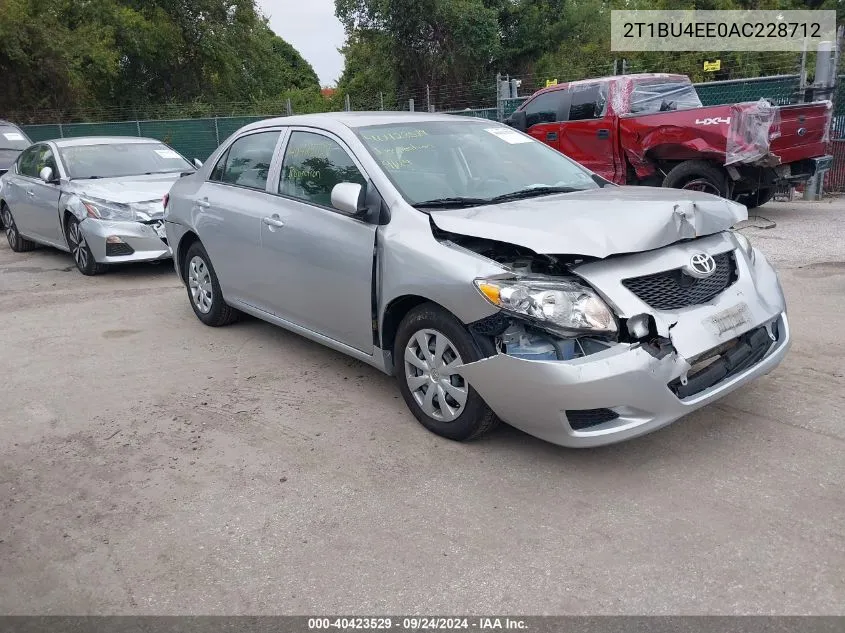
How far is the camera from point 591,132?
10.1 meters

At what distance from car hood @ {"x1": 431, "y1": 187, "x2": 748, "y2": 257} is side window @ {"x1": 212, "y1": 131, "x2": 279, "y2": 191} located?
69.5 inches

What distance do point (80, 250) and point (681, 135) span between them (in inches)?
288

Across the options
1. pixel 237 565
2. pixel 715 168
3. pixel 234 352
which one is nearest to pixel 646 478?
pixel 237 565

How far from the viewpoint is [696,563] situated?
2.80m

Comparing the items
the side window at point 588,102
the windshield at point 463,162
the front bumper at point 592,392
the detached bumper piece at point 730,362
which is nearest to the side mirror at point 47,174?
the windshield at point 463,162

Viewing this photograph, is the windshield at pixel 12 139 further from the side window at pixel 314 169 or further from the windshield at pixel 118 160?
the side window at pixel 314 169

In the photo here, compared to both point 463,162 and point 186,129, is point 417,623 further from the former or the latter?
point 186,129

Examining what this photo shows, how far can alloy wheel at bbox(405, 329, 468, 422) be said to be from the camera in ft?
12.2

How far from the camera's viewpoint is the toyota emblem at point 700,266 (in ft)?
11.8

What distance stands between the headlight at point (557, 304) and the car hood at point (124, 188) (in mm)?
6011

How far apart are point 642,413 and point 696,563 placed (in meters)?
0.72

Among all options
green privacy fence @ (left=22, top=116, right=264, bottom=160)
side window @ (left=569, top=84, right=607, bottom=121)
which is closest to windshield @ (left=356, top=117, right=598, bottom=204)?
side window @ (left=569, top=84, right=607, bottom=121)

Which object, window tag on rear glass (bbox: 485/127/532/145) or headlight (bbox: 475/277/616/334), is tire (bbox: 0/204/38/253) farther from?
headlight (bbox: 475/277/616/334)

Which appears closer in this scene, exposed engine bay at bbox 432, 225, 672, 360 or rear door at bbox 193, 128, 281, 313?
exposed engine bay at bbox 432, 225, 672, 360
